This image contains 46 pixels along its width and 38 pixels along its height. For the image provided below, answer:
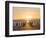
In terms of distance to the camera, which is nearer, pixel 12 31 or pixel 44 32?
pixel 12 31

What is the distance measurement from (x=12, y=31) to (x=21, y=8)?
0.40 m

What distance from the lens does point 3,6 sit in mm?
1604

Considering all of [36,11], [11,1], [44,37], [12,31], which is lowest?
[44,37]

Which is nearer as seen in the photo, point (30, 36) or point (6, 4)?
point (6, 4)

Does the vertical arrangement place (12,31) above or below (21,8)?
below

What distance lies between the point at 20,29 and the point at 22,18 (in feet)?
0.60

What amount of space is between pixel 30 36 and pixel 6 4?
662mm

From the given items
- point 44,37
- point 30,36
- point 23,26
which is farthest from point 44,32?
point 23,26

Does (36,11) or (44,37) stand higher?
(36,11)

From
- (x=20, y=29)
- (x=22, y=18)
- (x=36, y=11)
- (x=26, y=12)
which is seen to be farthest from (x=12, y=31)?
(x=36, y=11)

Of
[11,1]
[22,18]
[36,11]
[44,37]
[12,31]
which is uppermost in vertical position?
[11,1]

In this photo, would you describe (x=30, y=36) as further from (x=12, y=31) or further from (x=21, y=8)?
(x=21, y=8)

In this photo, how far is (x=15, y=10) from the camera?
164 cm

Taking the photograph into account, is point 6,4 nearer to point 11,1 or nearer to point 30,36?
point 11,1
